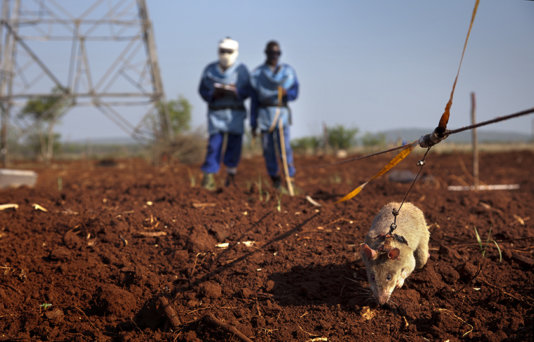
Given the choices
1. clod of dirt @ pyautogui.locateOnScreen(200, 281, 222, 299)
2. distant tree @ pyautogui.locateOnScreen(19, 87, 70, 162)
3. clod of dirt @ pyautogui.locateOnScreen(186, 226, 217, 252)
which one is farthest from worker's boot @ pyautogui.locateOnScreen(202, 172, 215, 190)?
distant tree @ pyautogui.locateOnScreen(19, 87, 70, 162)

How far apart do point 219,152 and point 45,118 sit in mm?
14108

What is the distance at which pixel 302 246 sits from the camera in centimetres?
372

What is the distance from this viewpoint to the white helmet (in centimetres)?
650

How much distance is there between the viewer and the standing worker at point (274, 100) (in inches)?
245

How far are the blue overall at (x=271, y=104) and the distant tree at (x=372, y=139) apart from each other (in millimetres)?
14130

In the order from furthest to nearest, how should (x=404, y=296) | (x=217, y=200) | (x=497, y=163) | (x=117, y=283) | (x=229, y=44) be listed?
(x=497, y=163), (x=229, y=44), (x=217, y=200), (x=117, y=283), (x=404, y=296)

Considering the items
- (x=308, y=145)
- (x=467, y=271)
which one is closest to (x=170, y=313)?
(x=467, y=271)

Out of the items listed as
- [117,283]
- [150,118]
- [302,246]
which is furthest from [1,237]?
[150,118]

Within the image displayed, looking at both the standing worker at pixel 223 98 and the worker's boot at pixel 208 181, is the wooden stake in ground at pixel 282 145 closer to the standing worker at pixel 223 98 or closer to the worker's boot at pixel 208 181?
the standing worker at pixel 223 98

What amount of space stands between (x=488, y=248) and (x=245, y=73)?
4.40 metres

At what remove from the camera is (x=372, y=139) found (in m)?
19.9

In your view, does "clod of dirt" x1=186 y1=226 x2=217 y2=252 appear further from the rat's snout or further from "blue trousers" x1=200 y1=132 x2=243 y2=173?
"blue trousers" x1=200 y1=132 x2=243 y2=173

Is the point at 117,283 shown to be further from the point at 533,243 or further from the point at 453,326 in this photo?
the point at 533,243

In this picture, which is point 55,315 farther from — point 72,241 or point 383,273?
point 383,273
